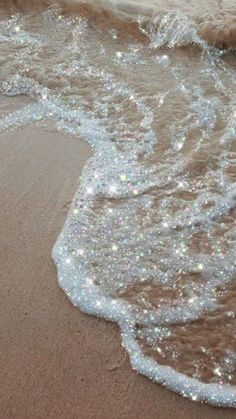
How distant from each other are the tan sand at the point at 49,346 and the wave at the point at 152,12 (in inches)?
79.1

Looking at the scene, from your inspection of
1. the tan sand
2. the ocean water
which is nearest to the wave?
→ the ocean water

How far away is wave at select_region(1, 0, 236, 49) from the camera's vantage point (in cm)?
391

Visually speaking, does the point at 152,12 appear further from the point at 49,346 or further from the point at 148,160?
the point at 49,346

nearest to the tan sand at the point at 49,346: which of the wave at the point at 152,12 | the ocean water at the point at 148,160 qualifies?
the ocean water at the point at 148,160

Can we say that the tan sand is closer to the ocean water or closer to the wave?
the ocean water

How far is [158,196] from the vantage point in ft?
8.53

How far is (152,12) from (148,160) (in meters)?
1.88

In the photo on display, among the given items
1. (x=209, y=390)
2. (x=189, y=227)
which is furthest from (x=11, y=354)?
(x=189, y=227)

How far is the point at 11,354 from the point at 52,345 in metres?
0.16

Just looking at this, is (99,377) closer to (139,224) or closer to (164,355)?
(164,355)

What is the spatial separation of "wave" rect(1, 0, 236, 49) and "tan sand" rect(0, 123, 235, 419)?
79.1 inches

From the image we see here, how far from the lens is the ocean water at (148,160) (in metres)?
2.07

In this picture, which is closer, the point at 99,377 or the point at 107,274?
the point at 99,377

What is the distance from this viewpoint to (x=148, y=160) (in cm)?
280
